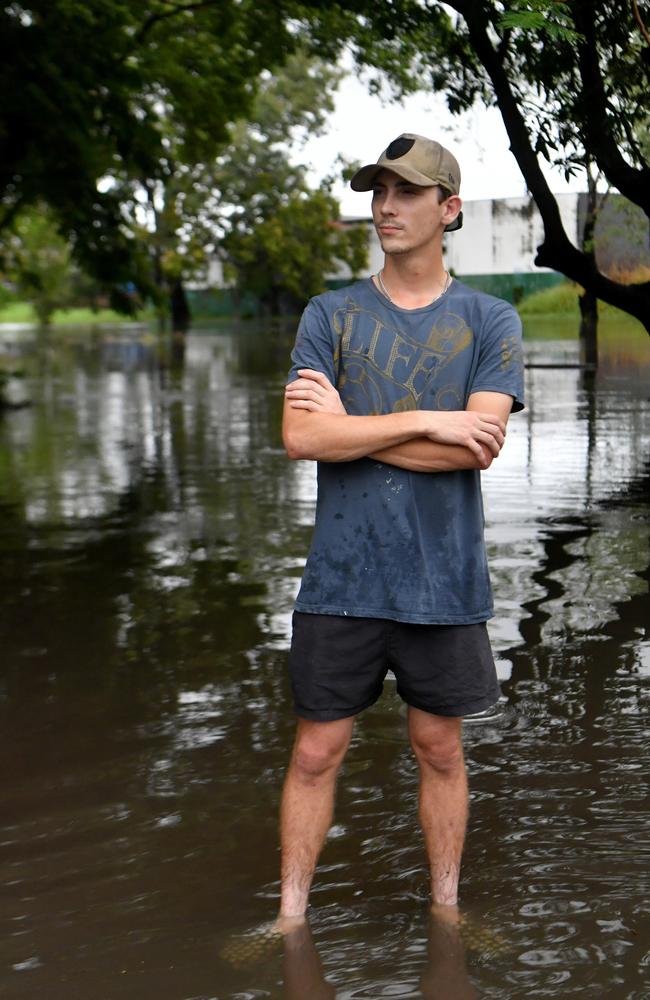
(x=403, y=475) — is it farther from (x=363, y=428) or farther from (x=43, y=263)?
(x=43, y=263)

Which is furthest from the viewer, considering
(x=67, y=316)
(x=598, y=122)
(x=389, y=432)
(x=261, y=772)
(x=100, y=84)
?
(x=67, y=316)

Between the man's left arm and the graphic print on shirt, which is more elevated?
the graphic print on shirt

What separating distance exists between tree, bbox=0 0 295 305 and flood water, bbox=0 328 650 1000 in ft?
12.7

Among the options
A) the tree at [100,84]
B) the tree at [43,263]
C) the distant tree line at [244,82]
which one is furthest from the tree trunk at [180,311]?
the tree at [100,84]

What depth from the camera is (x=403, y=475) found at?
337 cm

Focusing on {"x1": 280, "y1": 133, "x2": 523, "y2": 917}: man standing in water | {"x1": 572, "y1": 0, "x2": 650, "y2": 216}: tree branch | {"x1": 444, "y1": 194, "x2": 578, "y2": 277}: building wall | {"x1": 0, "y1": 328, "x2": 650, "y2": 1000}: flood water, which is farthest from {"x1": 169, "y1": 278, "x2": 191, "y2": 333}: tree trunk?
{"x1": 280, "y1": 133, "x2": 523, "y2": 917}: man standing in water

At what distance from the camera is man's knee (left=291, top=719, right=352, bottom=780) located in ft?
11.2

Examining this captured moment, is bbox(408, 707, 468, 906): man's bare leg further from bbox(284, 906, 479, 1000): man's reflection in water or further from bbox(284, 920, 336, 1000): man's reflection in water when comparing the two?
bbox(284, 920, 336, 1000): man's reflection in water

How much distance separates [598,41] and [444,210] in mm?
6093

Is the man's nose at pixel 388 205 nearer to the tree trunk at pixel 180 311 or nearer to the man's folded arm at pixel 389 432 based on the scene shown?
the man's folded arm at pixel 389 432

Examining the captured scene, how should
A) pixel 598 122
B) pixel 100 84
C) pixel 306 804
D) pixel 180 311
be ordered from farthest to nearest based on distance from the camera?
1. pixel 180 311
2. pixel 100 84
3. pixel 598 122
4. pixel 306 804

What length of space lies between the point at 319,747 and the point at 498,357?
3.55 feet

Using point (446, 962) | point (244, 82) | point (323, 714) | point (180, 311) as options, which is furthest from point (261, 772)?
point (180, 311)

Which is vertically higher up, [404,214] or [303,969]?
[404,214]
